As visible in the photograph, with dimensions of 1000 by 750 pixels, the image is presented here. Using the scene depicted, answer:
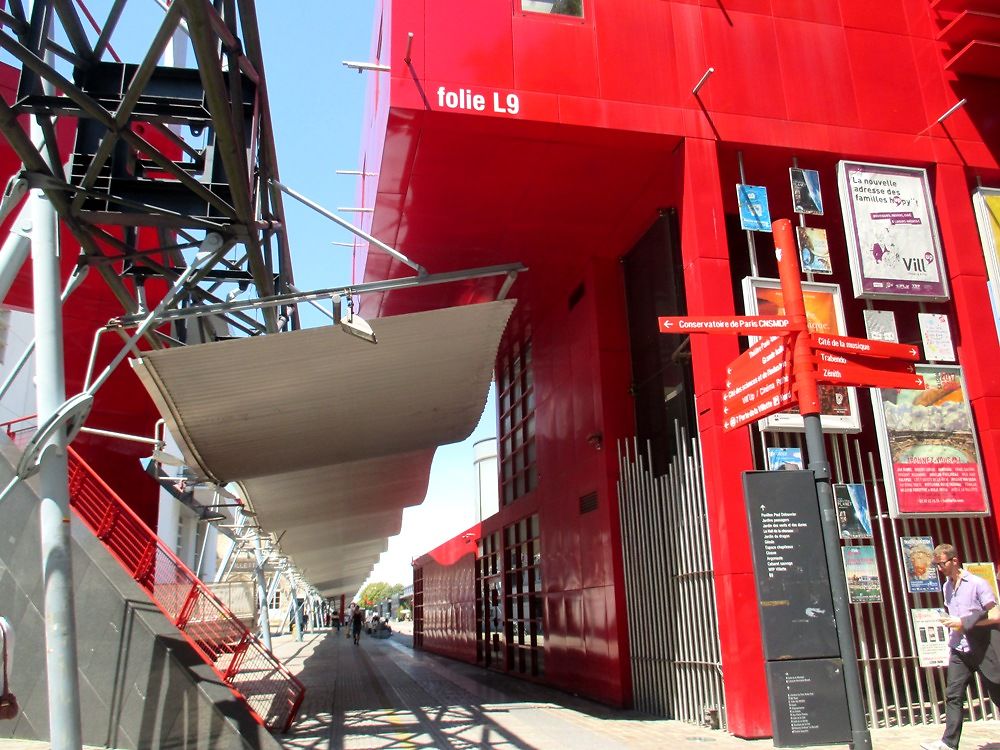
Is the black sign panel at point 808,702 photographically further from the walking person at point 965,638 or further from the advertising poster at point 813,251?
the advertising poster at point 813,251

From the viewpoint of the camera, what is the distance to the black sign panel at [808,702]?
431 centimetres

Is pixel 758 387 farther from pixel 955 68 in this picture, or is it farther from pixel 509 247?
pixel 955 68

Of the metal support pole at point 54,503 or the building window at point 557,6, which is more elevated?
the building window at point 557,6

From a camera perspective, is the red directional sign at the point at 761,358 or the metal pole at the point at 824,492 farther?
the red directional sign at the point at 761,358

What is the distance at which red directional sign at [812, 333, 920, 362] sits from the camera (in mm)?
5105

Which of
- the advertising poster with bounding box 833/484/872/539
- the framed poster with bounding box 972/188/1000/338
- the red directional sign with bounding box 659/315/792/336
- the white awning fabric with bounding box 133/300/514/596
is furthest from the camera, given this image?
the framed poster with bounding box 972/188/1000/338

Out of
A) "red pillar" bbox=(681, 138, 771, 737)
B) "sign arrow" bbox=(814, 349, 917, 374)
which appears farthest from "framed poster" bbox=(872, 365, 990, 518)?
"sign arrow" bbox=(814, 349, 917, 374)

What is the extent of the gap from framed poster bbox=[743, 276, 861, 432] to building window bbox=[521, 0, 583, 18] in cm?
395

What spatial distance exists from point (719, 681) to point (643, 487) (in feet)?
8.90

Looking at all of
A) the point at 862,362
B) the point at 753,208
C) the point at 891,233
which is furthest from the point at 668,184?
the point at 862,362

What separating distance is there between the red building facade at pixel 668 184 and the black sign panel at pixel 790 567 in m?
3.31

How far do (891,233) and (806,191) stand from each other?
1189 millimetres

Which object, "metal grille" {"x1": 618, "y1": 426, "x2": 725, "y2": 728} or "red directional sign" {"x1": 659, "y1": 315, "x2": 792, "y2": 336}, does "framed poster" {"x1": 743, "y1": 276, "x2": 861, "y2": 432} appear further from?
"red directional sign" {"x1": 659, "y1": 315, "x2": 792, "y2": 336}

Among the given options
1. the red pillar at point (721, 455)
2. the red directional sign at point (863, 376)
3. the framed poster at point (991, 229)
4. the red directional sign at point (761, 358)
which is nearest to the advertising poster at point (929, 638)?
the red pillar at point (721, 455)
